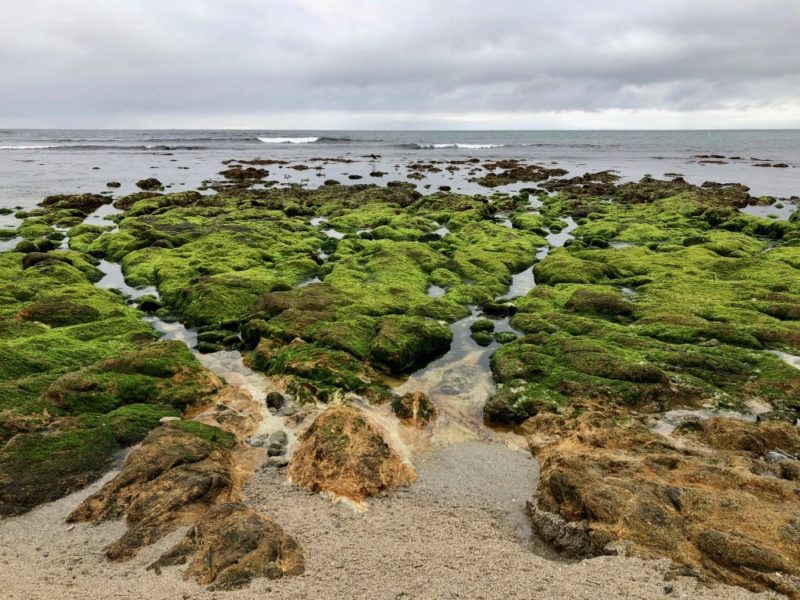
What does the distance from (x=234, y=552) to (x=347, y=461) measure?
9.44 feet

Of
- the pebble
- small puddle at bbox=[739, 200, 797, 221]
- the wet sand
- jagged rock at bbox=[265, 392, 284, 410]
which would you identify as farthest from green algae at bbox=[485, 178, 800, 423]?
small puddle at bbox=[739, 200, 797, 221]

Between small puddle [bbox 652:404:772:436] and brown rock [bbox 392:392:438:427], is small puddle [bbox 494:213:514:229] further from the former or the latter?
brown rock [bbox 392:392:438:427]

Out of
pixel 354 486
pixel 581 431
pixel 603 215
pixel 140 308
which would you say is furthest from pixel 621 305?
pixel 603 215

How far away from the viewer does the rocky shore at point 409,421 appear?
755 centimetres

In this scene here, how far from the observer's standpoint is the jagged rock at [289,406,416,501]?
9500mm

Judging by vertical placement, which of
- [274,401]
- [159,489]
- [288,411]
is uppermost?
[159,489]

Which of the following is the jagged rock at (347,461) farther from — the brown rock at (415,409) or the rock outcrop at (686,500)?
the rock outcrop at (686,500)

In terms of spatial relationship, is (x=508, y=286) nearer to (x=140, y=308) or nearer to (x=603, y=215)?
(x=140, y=308)

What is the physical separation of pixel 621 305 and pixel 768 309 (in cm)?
515

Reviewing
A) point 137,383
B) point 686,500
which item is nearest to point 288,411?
point 137,383

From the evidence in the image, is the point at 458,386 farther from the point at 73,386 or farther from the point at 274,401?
the point at 73,386

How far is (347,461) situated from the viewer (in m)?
9.80

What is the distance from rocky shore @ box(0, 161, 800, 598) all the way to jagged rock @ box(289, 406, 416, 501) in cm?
5

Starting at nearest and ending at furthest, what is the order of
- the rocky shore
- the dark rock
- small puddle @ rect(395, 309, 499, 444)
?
1. the rocky shore
2. small puddle @ rect(395, 309, 499, 444)
3. the dark rock
